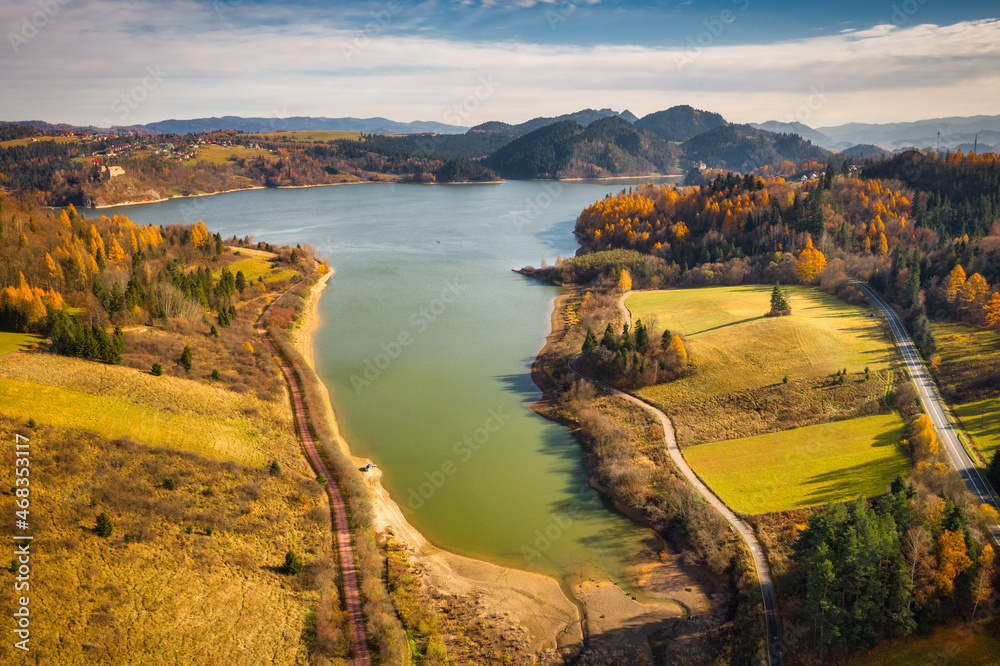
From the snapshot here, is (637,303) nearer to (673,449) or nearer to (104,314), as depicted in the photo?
(673,449)

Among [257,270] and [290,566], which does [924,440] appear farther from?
[257,270]

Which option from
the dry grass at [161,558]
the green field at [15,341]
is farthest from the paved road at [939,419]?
the green field at [15,341]

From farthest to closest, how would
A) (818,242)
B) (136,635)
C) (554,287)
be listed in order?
(554,287), (818,242), (136,635)

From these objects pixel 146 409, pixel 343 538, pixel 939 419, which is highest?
pixel 146 409

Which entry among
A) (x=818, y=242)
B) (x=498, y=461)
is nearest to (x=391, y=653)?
(x=498, y=461)

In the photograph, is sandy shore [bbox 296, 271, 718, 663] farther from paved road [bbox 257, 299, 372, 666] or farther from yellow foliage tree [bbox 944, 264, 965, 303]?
yellow foliage tree [bbox 944, 264, 965, 303]

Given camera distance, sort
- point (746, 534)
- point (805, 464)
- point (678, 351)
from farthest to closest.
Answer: point (678, 351) → point (805, 464) → point (746, 534)

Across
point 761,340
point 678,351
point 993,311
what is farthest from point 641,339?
point 993,311
